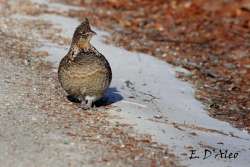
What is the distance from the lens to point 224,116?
9992 mm

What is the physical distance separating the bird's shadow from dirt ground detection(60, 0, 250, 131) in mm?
1293

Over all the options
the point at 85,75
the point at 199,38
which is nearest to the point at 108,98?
the point at 85,75

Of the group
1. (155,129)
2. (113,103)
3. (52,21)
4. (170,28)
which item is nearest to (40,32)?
(52,21)

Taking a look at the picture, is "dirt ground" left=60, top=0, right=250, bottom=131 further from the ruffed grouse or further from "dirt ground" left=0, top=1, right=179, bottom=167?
"dirt ground" left=0, top=1, right=179, bottom=167

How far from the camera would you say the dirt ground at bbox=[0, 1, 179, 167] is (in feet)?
23.1

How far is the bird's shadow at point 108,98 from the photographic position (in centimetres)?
925

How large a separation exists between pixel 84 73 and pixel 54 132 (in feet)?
3.56

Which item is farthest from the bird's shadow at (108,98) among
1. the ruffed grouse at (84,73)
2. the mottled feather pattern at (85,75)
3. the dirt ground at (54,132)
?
the mottled feather pattern at (85,75)

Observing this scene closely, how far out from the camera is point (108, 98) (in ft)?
31.7

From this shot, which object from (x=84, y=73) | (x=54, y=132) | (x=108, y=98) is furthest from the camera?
(x=108, y=98)

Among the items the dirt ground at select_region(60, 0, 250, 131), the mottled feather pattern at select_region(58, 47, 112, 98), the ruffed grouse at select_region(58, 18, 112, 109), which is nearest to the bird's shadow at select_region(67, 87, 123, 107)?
the ruffed grouse at select_region(58, 18, 112, 109)

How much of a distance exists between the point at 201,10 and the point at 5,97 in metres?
9.02

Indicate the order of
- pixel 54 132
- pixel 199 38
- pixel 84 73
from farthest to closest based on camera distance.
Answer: pixel 199 38, pixel 84 73, pixel 54 132

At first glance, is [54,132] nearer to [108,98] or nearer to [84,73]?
[84,73]
